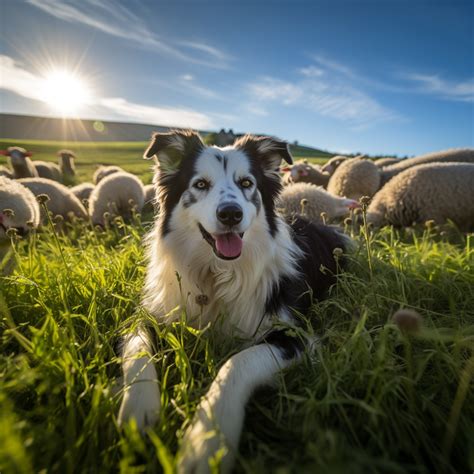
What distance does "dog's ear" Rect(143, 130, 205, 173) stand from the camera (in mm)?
2953

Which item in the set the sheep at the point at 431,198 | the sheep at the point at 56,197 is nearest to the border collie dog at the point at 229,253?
the sheep at the point at 431,198

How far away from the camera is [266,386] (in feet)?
6.01

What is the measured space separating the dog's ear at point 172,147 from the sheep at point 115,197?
5364 millimetres

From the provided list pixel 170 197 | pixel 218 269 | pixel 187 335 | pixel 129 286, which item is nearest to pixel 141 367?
pixel 187 335

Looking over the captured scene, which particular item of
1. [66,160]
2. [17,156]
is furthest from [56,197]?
[66,160]

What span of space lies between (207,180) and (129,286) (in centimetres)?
130

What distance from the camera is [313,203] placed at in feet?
21.7

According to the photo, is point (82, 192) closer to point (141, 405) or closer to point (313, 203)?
point (313, 203)

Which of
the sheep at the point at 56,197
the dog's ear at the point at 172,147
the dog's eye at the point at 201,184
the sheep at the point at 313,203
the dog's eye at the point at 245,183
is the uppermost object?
the dog's ear at the point at 172,147

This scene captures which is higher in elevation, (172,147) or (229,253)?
(172,147)

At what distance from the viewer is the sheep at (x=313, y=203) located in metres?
6.52

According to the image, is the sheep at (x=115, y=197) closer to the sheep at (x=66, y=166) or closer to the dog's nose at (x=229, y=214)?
the dog's nose at (x=229, y=214)

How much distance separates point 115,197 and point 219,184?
22.4 ft

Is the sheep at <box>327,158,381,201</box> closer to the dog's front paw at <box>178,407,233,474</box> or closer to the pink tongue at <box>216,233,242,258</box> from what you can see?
the pink tongue at <box>216,233,242,258</box>
